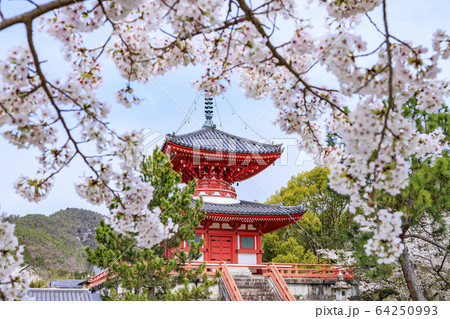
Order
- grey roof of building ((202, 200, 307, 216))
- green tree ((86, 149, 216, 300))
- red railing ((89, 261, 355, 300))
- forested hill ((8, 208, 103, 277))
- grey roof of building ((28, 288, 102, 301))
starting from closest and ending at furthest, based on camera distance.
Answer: green tree ((86, 149, 216, 300)), red railing ((89, 261, 355, 300)), grey roof of building ((28, 288, 102, 301)), grey roof of building ((202, 200, 307, 216)), forested hill ((8, 208, 103, 277))

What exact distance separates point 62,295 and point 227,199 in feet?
18.6

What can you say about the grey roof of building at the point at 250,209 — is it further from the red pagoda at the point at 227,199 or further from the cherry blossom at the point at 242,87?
the cherry blossom at the point at 242,87

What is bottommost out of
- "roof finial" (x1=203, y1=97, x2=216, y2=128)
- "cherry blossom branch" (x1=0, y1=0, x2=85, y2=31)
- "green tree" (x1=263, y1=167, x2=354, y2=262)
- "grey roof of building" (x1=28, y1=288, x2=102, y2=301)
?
"grey roof of building" (x1=28, y1=288, x2=102, y2=301)

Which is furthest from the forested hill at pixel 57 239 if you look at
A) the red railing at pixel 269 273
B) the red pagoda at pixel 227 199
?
the red railing at pixel 269 273

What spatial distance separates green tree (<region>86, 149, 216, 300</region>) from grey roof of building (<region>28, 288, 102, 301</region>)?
3.90 meters

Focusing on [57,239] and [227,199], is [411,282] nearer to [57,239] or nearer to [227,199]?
[227,199]

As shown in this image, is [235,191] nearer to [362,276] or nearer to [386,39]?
Result: [362,276]

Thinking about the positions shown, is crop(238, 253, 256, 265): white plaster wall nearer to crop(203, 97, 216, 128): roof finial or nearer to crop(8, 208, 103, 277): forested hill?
crop(203, 97, 216, 128): roof finial

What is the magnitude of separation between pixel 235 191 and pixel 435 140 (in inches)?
425

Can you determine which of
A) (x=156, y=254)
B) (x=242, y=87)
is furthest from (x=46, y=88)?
(x=156, y=254)

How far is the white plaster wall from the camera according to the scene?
43.2 ft

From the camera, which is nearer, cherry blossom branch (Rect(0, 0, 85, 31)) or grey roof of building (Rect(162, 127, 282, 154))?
cherry blossom branch (Rect(0, 0, 85, 31))

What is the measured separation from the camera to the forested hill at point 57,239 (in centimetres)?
3328

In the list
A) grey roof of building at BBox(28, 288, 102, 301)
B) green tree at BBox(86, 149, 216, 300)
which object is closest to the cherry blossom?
green tree at BBox(86, 149, 216, 300)
